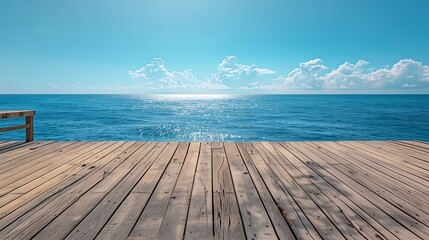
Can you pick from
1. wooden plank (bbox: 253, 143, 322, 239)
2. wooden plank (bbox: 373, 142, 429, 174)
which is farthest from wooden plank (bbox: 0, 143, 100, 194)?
wooden plank (bbox: 373, 142, 429, 174)

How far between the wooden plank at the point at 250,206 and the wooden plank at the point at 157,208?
821 millimetres

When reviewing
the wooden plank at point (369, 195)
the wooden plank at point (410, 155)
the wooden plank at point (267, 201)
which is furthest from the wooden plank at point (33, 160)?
the wooden plank at point (410, 155)

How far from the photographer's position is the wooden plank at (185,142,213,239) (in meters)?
1.88

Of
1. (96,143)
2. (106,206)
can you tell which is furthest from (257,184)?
(96,143)

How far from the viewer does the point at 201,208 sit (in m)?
2.30

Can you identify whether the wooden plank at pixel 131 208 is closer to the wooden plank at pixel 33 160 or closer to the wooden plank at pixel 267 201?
the wooden plank at pixel 267 201

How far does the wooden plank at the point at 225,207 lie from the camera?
1.89 metres

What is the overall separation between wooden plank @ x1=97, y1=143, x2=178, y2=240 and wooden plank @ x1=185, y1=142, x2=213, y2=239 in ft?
1.75

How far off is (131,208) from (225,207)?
1003mm

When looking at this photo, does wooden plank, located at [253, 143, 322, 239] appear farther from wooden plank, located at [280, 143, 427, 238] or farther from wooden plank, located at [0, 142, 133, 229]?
wooden plank, located at [0, 142, 133, 229]

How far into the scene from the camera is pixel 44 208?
90.9 inches

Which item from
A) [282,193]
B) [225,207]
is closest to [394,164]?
[282,193]

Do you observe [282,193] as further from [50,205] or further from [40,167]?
[40,167]

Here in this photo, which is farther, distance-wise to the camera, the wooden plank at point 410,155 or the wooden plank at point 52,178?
the wooden plank at point 410,155
